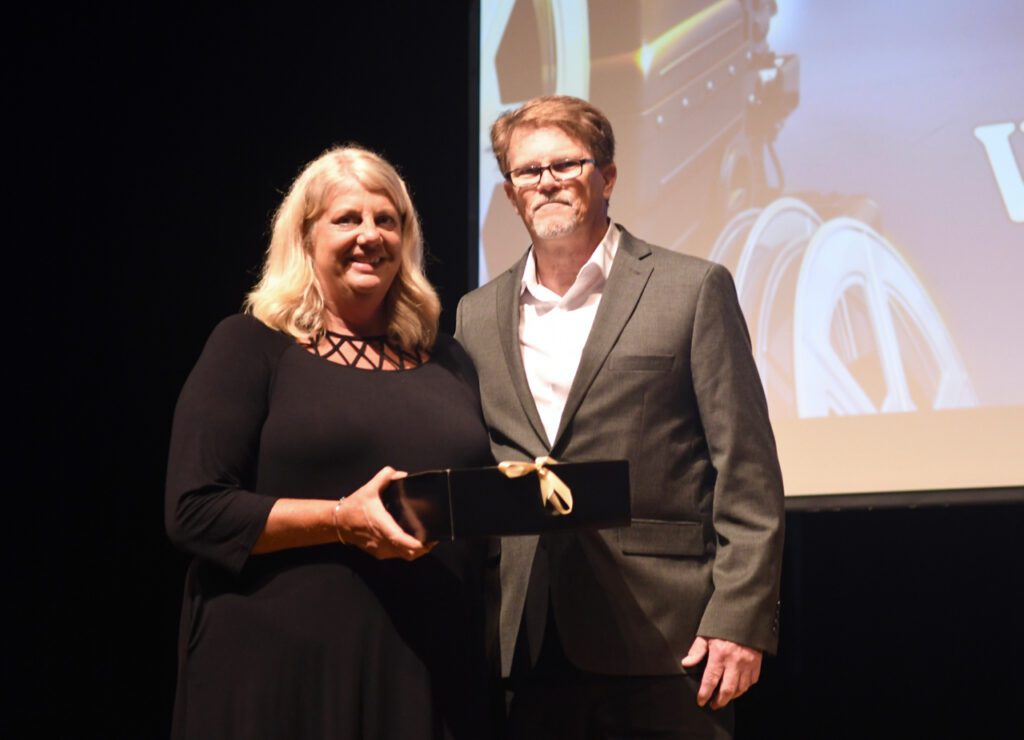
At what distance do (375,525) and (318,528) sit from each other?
0.11 m

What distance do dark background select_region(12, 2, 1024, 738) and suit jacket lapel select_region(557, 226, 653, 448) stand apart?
60.3 inches

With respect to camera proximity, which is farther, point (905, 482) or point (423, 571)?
point (905, 482)

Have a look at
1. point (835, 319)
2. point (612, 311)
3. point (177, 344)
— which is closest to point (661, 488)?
point (612, 311)

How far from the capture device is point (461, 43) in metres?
4.12

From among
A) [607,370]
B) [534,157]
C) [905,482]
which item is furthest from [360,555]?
[905,482]

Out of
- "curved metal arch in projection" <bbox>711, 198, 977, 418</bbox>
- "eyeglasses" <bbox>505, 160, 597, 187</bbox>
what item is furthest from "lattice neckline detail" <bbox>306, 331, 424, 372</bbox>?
"curved metal arch in projection" <bbox>711, 198, 977, 418</bbox>

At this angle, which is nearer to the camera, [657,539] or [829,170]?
[657,539]

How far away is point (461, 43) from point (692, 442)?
2489mm

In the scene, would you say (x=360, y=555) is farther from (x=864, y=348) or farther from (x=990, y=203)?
(x=990, y=203)

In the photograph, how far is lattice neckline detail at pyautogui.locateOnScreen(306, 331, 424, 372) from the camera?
1923 mm

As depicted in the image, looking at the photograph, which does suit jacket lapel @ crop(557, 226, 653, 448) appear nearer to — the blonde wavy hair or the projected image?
the blonde wavy hair

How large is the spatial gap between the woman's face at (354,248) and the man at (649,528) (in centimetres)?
27

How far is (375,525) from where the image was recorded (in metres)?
1.66

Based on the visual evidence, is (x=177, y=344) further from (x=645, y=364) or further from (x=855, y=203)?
(x=645, y=364)
